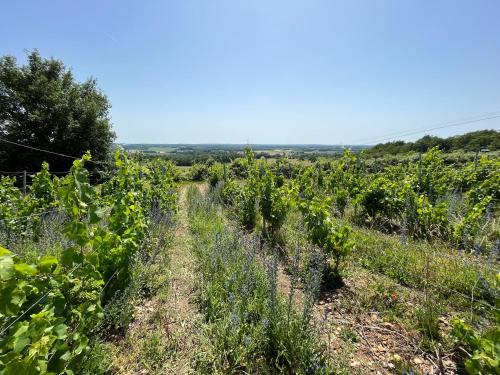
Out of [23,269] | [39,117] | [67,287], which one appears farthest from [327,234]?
[39,117]

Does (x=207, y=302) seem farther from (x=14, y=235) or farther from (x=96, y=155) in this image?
(x=96, y=155)

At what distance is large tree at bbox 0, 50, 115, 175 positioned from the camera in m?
17.4

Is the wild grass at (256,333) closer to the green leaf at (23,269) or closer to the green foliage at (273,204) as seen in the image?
the green leaf at (23,269)

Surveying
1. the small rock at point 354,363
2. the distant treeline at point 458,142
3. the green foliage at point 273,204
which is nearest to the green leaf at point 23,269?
the small rock at point 354,363

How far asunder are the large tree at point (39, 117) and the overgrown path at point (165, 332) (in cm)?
1919

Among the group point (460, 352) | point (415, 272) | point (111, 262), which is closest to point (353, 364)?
point (460, 352)

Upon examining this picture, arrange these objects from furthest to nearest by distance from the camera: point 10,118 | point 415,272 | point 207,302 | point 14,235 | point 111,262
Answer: point 10,118
point 14,235
point 415,272
point 207,302
point 111,262

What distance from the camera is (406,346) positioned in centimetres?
246

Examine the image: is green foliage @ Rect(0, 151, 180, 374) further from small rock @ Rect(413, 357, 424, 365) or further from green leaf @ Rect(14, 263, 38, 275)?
small rock @ Rect(413, 357, 424, 365)

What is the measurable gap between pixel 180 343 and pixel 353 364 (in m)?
1.66

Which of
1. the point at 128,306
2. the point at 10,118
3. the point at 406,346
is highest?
the point at 10,118

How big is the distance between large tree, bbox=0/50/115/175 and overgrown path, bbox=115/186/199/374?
19192 mm

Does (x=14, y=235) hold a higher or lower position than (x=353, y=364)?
higher

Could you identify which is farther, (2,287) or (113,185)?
(113,185)
